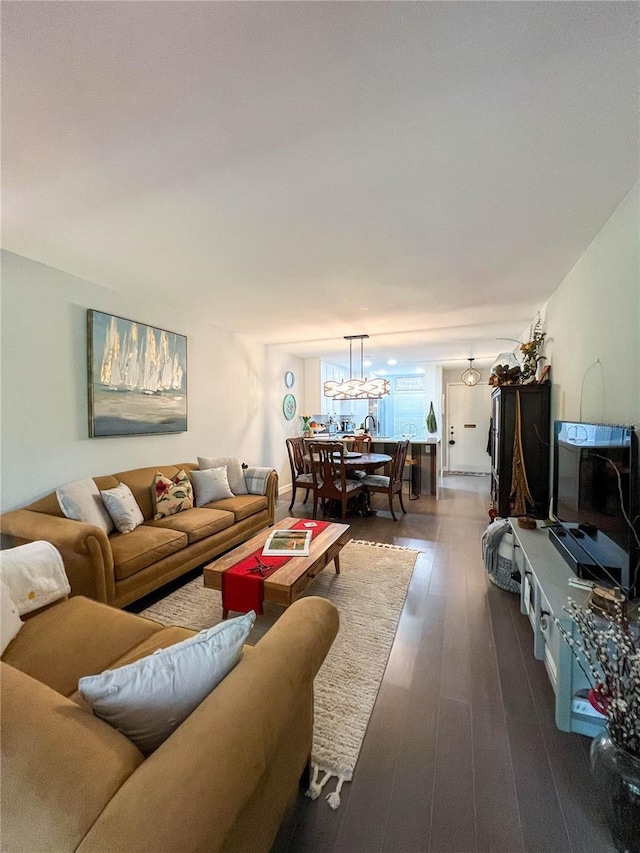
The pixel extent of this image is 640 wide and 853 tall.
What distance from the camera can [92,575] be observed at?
211 cm

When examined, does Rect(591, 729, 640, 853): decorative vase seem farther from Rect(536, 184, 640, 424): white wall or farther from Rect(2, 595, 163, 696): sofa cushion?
Rect(2, 595, 163, 696): sofa cushion

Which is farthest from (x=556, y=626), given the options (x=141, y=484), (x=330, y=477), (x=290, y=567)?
(x=141, y=484)

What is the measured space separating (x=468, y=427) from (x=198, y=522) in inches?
259

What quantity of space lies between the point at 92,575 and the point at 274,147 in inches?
96.5

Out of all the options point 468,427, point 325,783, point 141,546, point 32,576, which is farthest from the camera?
point 468,427

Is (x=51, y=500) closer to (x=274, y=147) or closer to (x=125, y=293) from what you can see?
(x=125, y=293)

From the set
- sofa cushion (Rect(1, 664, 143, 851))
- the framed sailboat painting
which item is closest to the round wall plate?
the framed sailboat painting

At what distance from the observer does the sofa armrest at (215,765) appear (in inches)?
23.4

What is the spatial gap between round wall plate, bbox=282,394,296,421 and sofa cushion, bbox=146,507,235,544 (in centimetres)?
317

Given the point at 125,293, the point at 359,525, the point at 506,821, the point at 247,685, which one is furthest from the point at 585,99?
the point at 359,525

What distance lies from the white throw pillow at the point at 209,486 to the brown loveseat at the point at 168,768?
2.63 m

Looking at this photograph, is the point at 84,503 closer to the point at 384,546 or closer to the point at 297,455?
the point at 384,546

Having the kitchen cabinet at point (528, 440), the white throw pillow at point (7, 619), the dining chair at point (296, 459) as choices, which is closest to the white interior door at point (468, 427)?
the dining chair at point (296, 459)

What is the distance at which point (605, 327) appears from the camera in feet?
6.72
